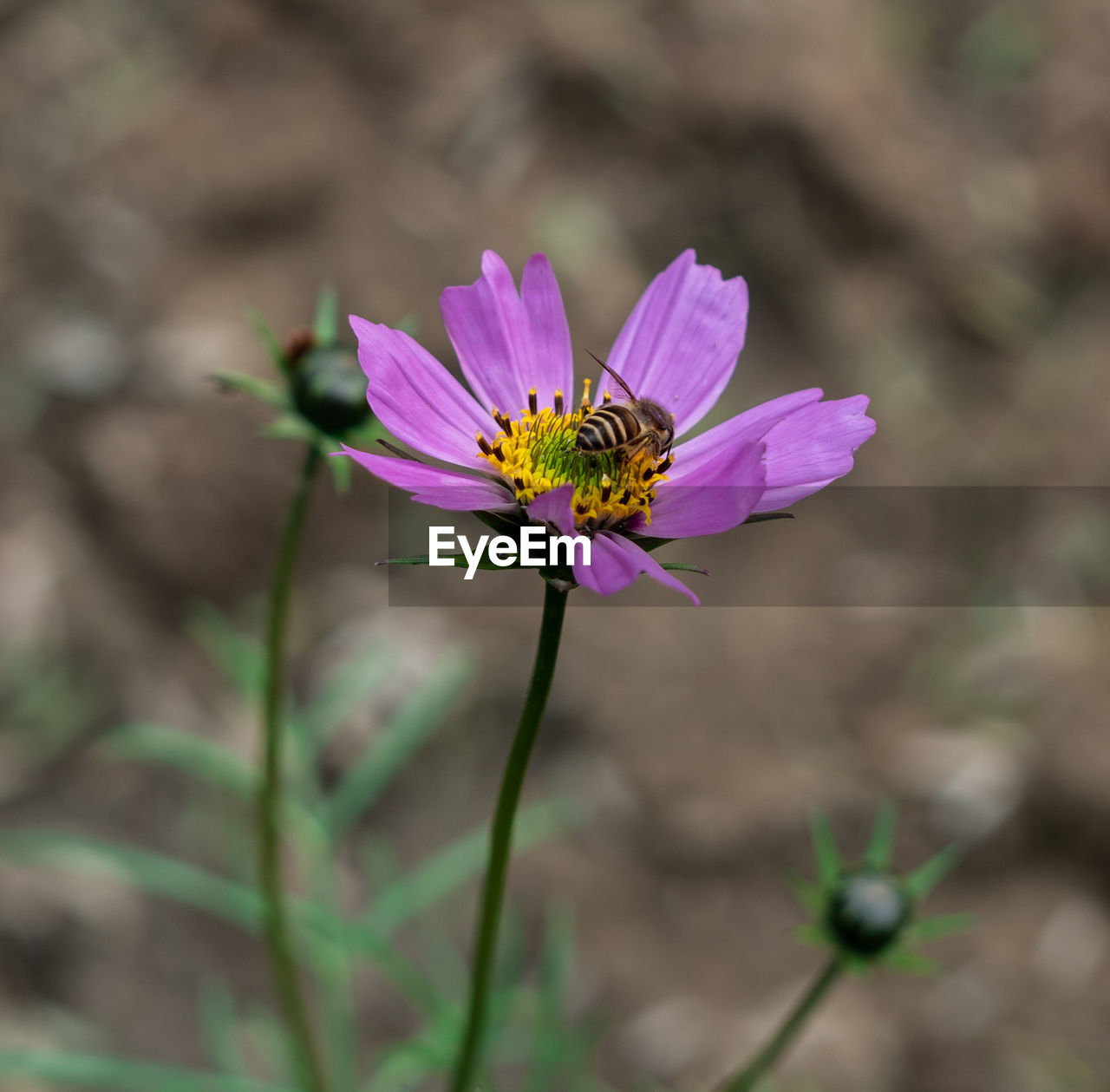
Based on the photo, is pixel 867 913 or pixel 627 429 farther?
pixel 867 913

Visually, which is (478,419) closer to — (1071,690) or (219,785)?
(219,785)

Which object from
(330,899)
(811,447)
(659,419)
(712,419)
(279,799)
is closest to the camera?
(811,447)

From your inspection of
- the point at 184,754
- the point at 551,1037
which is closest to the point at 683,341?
the point at 551,1037

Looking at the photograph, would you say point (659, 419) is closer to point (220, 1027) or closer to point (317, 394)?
point (317, 394)

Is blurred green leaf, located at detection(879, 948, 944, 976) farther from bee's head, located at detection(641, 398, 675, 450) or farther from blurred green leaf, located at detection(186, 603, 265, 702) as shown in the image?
blurred green leaf, located at detection(186, 603, 265, 702)

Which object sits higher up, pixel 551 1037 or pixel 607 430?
pixel 607 430

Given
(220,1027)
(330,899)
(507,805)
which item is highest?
(507,805)

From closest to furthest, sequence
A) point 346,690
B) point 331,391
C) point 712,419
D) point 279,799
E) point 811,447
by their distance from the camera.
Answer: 1. point 811,447
2. point 331,391
3. point 279,799
4. point 346,690
5. point 712,419
